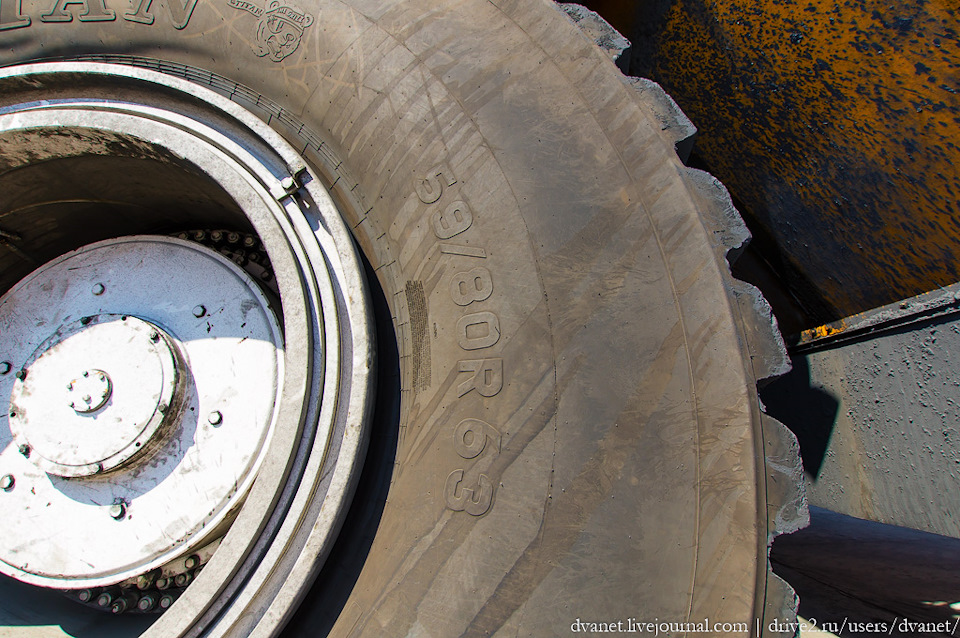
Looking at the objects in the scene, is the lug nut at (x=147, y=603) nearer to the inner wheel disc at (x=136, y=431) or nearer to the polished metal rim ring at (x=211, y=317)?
the polished metal rim ring at (x=211, y=317)

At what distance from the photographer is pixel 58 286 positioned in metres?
2.80

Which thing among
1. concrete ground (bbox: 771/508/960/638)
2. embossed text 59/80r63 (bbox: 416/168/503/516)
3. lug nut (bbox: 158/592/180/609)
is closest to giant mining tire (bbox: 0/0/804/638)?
embossed text 59/80r63 (bbox: 416/168/503/516)

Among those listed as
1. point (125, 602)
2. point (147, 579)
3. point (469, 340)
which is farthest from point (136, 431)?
point (469, 340)

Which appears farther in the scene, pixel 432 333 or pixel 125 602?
pixel 125 602

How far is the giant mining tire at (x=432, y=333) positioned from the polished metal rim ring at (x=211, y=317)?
0.4 inches

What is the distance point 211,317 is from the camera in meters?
2.62

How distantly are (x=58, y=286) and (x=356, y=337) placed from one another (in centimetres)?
189

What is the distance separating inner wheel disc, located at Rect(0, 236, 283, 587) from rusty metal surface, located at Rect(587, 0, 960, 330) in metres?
2.32

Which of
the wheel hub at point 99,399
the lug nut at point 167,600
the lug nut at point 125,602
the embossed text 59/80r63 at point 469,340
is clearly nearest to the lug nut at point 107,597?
the lug nut at point 125,602

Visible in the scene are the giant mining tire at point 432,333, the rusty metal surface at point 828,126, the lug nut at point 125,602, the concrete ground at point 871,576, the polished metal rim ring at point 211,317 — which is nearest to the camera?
the giant mining tire at point 432,333

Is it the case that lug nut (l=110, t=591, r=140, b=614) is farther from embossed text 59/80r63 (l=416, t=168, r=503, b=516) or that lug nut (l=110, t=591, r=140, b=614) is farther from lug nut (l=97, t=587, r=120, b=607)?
embossed text 59/80r63 (l=416, t=168, r=503, b=516)

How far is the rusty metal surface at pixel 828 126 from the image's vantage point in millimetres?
2014

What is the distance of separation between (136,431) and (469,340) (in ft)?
5.00

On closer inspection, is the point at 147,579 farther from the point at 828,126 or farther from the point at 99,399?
the point at 828,126
